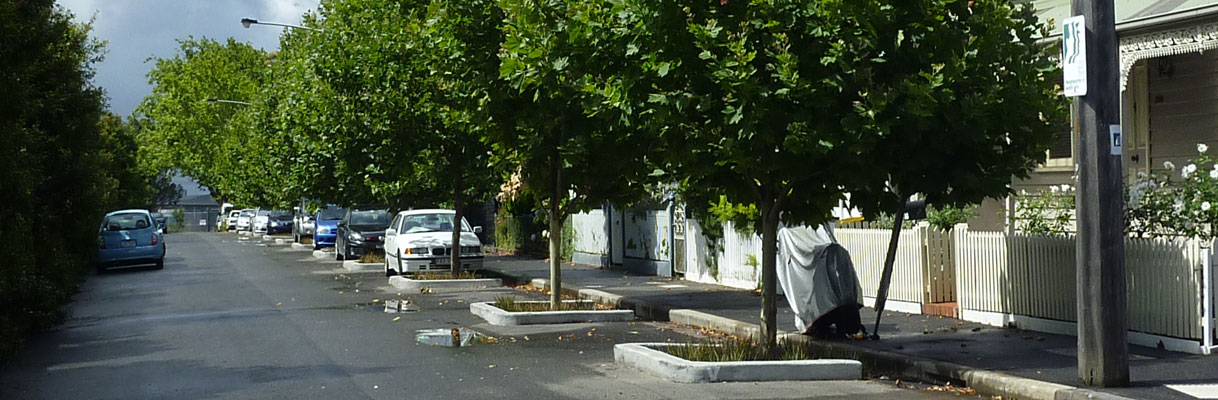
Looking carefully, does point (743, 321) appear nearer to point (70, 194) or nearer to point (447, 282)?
point (447, 282)

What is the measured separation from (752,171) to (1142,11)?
751 centimetres

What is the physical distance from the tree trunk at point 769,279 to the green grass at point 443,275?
43.2 ft

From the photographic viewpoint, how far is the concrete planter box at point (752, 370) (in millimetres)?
10445

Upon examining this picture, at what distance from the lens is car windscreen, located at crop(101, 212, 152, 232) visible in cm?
3086

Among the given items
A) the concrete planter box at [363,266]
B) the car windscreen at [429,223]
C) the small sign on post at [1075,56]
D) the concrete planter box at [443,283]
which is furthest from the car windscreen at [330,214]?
the small sign on post at [1075,56]

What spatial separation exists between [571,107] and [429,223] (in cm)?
1173

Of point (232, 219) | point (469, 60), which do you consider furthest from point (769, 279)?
point (232, 219)

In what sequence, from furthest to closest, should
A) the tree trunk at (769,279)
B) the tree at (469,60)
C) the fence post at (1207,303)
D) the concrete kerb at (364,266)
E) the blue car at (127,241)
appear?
the blue car at (127,241), the concrete kerb at (364,266), the tree at (469,60), the tree trunk at (769,279), the fence post at (1207,303)

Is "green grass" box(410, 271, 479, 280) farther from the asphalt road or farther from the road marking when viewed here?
the road marking

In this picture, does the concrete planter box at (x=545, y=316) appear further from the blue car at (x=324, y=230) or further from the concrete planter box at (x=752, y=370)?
the blue car at (x=324, y=230)

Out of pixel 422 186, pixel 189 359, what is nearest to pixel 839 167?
pixel 189 359

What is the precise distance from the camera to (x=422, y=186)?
28.0 meters

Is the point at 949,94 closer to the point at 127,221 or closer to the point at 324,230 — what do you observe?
the point at 127,221

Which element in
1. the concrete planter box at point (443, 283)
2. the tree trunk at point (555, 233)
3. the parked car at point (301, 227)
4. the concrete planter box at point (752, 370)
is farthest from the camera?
the parked car at point (301, 227)
